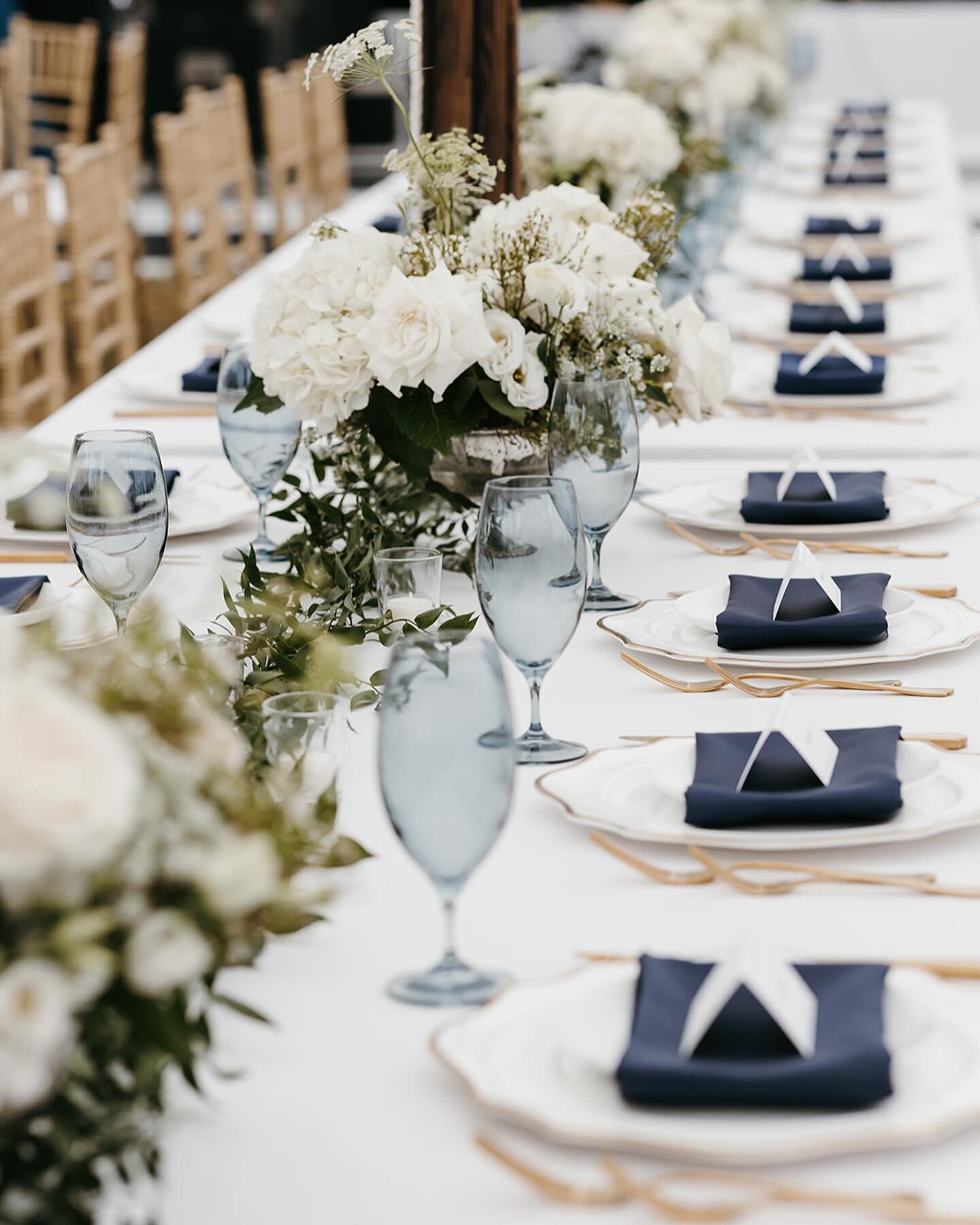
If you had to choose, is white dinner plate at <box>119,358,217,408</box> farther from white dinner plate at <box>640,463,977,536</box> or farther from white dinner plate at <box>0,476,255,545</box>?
white dinner plate at <box>640,463,977,536</box>

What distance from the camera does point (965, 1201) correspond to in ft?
2.60

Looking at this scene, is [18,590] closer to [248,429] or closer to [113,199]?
[248,429]

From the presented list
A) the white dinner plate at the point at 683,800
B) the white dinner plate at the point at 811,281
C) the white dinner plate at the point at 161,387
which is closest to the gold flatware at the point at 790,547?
the white dinner plate at the point at 683,800

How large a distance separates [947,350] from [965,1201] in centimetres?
221

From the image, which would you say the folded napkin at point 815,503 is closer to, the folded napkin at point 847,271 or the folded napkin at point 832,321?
the folded napkin at point 832,321

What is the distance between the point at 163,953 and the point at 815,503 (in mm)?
1376

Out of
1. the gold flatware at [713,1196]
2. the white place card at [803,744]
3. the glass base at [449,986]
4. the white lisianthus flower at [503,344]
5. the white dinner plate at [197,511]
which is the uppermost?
the white lisianthus flower at [503,344]

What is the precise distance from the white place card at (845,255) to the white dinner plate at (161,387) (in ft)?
4.30

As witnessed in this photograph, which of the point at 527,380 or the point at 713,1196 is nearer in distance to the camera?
the point at 713,1196

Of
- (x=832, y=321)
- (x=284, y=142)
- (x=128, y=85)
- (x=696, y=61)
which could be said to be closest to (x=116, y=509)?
(x=832, y=321)

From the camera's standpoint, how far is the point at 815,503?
6.44ft

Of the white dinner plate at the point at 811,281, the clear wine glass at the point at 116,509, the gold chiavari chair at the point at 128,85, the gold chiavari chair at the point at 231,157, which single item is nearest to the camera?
the clear wine glass at the point at 116,509

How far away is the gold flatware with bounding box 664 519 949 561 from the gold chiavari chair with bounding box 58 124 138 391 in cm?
251

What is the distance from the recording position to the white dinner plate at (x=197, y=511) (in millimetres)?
1972
